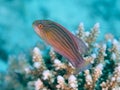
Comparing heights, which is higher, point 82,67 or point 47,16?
point 47,16

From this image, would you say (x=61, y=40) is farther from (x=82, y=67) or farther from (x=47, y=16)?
(x=47, y=16)

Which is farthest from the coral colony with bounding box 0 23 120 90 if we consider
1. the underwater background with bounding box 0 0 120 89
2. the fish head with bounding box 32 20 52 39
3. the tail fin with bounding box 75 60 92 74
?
the underwater background with bounding box 0 0 120 89

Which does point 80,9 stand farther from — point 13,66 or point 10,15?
point 13,66

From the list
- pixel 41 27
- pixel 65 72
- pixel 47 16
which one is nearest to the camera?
pixel 41 27

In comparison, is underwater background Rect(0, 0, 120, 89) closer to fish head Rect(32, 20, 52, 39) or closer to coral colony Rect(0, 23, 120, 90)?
coral colony Rect(0, 23, 120, 90)

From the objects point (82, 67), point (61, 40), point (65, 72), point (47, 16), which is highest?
point (47, 16)

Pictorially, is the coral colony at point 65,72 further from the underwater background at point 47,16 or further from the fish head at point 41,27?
the underwater background at point 47,16

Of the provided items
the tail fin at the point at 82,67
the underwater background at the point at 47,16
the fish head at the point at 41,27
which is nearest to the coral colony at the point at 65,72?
the tail fin at the point at 82,67

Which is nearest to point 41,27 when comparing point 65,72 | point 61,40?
point 61,40
